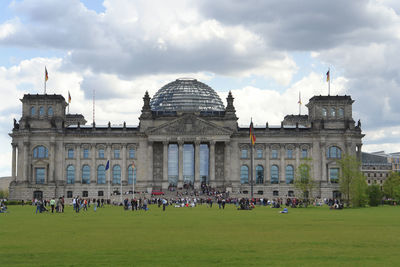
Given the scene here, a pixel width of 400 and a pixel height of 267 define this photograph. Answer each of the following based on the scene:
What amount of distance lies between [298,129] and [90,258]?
11545 cm

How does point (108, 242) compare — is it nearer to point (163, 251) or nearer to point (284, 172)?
point (163, 251)

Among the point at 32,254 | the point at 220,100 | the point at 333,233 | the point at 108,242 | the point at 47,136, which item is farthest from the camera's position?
the point at 220,100

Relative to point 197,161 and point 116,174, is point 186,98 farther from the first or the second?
point 116,174

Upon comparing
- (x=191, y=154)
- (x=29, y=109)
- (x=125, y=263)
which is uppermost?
(x=29, y=109)

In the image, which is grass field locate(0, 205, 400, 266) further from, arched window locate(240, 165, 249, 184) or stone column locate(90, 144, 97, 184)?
arched window locate(240, 165, 249, 184)

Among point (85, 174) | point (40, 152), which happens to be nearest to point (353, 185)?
point (85, 174)

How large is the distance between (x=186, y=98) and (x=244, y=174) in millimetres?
25058

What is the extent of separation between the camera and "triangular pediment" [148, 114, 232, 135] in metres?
132

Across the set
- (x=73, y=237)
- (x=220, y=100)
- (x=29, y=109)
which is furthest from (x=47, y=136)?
(x=73, y=237)

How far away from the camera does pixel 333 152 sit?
13688cm

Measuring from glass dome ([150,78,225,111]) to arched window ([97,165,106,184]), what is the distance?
22.0m

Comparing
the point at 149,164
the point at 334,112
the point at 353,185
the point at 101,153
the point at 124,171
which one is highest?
the point at 334,112

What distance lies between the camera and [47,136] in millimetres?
134750

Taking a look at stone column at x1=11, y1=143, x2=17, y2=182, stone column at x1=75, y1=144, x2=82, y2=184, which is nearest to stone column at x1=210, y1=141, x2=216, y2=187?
stone column at x1=75, y1=144, x2=82, y2=184
